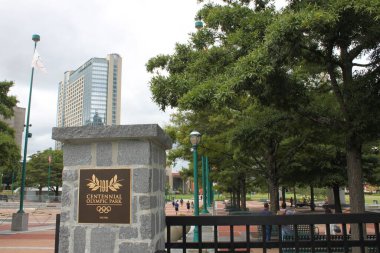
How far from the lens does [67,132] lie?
158 inches

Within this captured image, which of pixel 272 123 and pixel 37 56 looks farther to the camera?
pixel 37 56

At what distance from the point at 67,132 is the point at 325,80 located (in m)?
9.85

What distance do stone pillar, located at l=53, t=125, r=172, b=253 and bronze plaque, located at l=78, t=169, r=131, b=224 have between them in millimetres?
10

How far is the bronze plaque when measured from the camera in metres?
3.89

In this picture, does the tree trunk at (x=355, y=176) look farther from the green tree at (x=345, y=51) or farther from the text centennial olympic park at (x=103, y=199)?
the text centennial olympic park at (x=103, y=199)

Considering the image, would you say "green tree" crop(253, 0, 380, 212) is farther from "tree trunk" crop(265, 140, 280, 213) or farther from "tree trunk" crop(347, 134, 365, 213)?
"tree trunk" crop(265, 140, 280, 213)

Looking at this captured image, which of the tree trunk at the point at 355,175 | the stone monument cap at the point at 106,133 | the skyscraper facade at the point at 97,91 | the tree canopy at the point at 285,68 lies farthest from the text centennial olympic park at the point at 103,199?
the skyscraper facade at the point at 97,91

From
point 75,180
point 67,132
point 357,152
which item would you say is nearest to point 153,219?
point 75,180

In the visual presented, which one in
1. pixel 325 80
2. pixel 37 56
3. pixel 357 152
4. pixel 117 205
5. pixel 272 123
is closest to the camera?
pixel 117 205

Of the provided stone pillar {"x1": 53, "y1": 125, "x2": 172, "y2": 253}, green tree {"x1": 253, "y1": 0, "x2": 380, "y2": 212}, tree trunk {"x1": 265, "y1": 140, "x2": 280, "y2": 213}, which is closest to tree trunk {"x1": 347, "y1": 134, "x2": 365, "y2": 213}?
green tree {"x1": 253, "y1": 0, "x2": 380, "y2": 212}

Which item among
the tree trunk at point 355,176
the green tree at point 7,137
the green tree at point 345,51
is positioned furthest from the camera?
the green tree at point 7,137

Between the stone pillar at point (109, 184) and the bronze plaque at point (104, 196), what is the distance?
10 millimetres

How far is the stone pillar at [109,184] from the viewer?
152 inches

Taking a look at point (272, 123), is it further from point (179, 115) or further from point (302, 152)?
point (179, 115)
